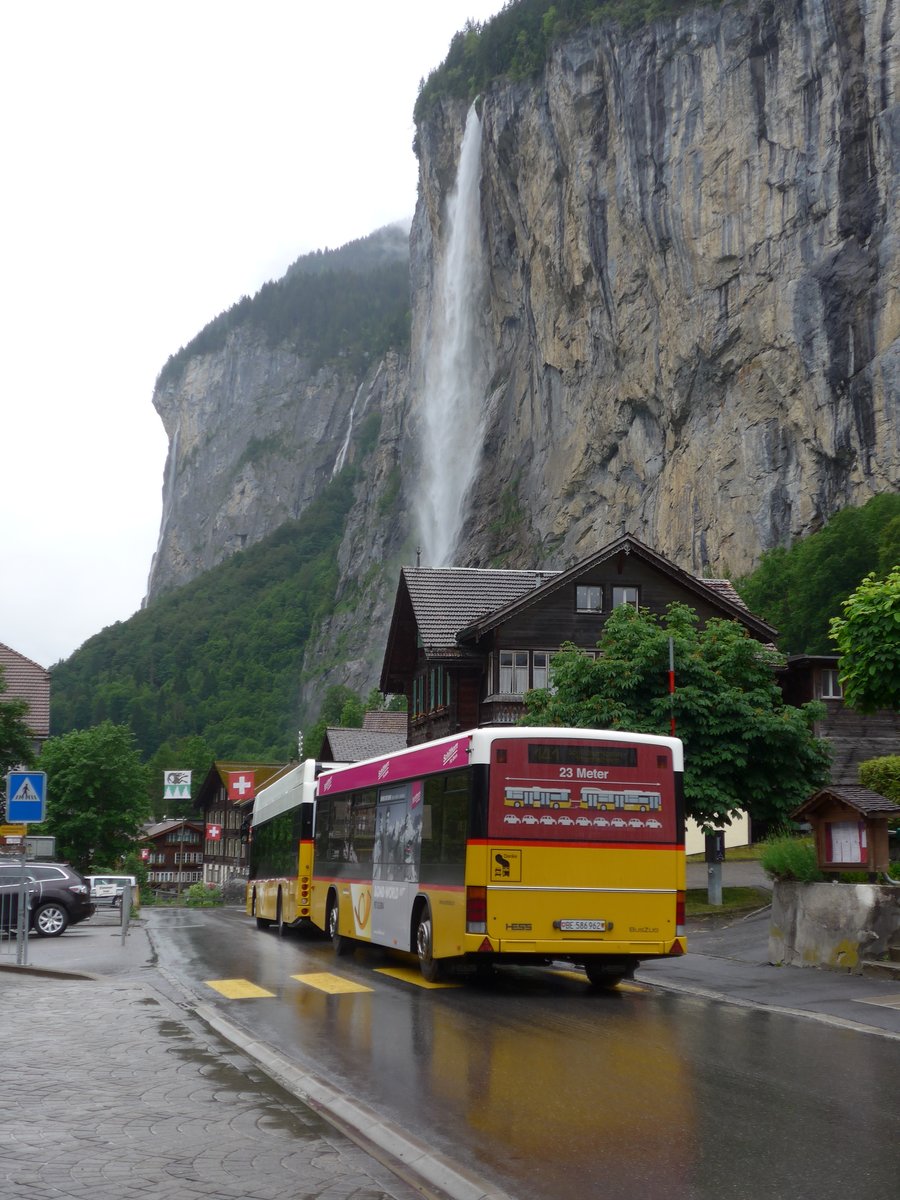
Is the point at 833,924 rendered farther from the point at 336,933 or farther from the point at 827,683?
the point at 827,683

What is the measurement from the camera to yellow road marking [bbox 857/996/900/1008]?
13.2 meters

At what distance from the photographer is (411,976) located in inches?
678

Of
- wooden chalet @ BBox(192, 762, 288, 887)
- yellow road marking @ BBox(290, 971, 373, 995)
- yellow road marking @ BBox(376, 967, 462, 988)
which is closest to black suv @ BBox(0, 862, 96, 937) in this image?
yellow road marking @ BBox(376, 967, 462, 988)

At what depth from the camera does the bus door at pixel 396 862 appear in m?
17.0

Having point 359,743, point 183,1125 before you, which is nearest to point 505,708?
point 359,743

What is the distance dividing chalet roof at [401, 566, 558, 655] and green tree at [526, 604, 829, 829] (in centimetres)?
1364

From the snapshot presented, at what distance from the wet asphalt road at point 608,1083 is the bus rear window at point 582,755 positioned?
8.32 feet

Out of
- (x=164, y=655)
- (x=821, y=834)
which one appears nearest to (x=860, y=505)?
(x=821, y=834)

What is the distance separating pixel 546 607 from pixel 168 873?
97675mm

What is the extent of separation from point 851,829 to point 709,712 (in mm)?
9692

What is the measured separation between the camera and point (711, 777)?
83.7 feet

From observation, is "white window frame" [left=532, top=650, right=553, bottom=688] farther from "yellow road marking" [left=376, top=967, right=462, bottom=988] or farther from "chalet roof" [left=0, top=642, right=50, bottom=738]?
"chalet roof" [left=0, top=642, right=50, bottom=738]

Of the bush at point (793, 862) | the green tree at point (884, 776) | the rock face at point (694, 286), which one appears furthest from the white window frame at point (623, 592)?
the rock face at point (694, 286)

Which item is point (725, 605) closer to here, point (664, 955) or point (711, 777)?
point (711, 777)
